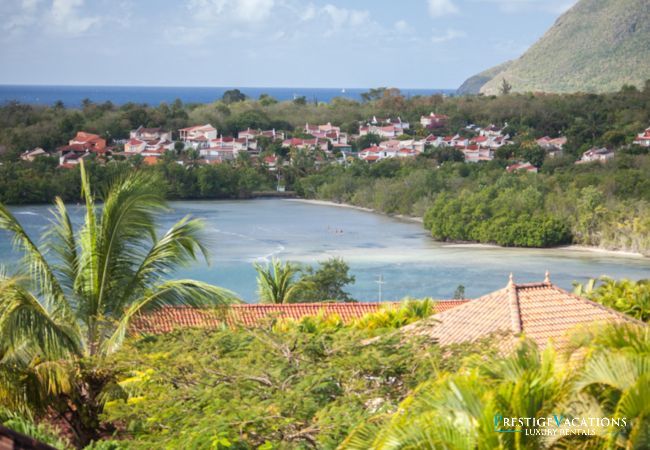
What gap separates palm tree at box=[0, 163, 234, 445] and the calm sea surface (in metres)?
17.5

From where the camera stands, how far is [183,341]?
23.6 ft

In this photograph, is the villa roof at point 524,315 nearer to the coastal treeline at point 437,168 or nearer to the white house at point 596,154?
the coastal treeline at point 437,168

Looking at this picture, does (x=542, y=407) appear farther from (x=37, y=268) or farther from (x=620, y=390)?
(x=37, y=268)

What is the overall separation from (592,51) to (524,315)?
303 feet

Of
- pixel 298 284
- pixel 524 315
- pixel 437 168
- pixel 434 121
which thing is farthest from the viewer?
pixel 434 121

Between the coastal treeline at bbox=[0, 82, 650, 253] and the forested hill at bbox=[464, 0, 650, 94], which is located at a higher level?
the forested hill at bbox=[464, 0, 650, 94]

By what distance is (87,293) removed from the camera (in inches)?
282

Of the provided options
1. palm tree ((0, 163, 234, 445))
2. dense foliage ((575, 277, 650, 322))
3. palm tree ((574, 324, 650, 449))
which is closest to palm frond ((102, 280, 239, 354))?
palm tree ((0, 163, 234, 445))

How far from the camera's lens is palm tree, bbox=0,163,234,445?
6598 mm

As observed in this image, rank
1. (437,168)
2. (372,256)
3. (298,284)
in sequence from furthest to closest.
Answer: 1. (437,168)
2. (372,256)
3. (298,284)

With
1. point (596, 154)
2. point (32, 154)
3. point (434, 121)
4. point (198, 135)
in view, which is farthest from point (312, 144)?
point (596, 154)

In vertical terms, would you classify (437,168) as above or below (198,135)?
above

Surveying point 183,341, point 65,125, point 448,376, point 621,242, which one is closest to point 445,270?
point 621,242

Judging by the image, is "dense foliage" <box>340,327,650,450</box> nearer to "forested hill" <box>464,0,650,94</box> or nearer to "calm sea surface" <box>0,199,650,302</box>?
"calm sea surface" <box>0,199,650,302</box>
